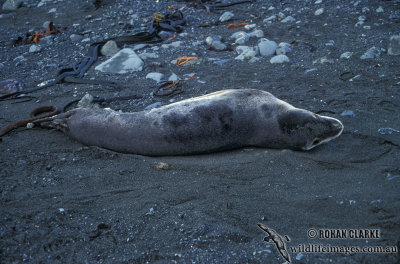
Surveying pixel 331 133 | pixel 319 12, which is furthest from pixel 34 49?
pixel 331 133

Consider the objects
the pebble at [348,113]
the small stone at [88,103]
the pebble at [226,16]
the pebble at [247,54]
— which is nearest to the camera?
the pebble at [348,113]

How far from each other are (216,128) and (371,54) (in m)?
3.56

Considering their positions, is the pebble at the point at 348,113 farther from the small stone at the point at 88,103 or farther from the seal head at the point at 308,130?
the small stone at the point at 88,103

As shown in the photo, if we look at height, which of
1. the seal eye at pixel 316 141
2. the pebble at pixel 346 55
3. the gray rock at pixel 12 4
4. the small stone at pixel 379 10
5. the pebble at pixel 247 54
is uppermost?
the gray rock at pixel 12 4

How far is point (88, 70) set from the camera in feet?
21.9

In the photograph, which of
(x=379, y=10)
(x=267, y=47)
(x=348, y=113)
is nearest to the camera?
(x=348, y=113)

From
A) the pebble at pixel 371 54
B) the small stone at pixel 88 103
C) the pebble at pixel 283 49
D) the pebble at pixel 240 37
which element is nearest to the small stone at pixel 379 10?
the pebble at pixel 371 54

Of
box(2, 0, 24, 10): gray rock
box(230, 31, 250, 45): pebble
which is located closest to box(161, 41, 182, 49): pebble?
box(230, 31, 250, 45): pebble

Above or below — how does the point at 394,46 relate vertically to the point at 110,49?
below

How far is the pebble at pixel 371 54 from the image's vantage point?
589 centimetres

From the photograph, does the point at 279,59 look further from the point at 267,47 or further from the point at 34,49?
the point at 34,49

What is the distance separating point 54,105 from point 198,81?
2362mm

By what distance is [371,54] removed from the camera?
591 centimetres

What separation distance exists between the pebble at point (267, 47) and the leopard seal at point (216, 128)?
8.55 feet
